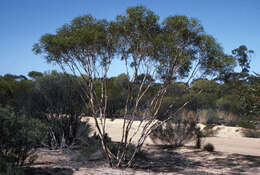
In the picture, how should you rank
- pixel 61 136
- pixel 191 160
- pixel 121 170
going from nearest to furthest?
pixel 121 170, pixel 191 160, pixel 61 136

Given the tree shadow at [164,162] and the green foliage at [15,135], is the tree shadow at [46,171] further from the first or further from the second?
the tree shadow at [164,162]

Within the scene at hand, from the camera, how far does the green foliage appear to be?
22.4 ft

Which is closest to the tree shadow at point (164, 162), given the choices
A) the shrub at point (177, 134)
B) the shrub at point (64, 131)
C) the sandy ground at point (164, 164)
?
the sandy ground at point (164, 164)

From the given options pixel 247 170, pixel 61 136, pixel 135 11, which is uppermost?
pixel 135 11

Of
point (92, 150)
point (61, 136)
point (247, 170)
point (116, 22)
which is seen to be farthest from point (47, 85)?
point (247, 170)

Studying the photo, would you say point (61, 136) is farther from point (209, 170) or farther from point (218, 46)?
point (218, 46)

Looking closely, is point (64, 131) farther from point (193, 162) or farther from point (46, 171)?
point (46, 171)

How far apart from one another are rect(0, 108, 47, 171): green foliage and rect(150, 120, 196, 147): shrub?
936 centimetres

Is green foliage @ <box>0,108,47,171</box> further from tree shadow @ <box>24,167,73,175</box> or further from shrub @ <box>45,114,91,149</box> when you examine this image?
shrub @ <box>45,114,91,149</box>

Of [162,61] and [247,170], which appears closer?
[162,61]

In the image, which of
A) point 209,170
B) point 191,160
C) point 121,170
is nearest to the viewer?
point 121,170

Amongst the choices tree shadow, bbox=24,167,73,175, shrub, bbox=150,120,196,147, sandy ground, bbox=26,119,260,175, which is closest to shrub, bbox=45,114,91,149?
sandy ground, bbox=26,119,260,175

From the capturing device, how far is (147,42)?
31.8 feet

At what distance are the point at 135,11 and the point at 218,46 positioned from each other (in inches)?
126
